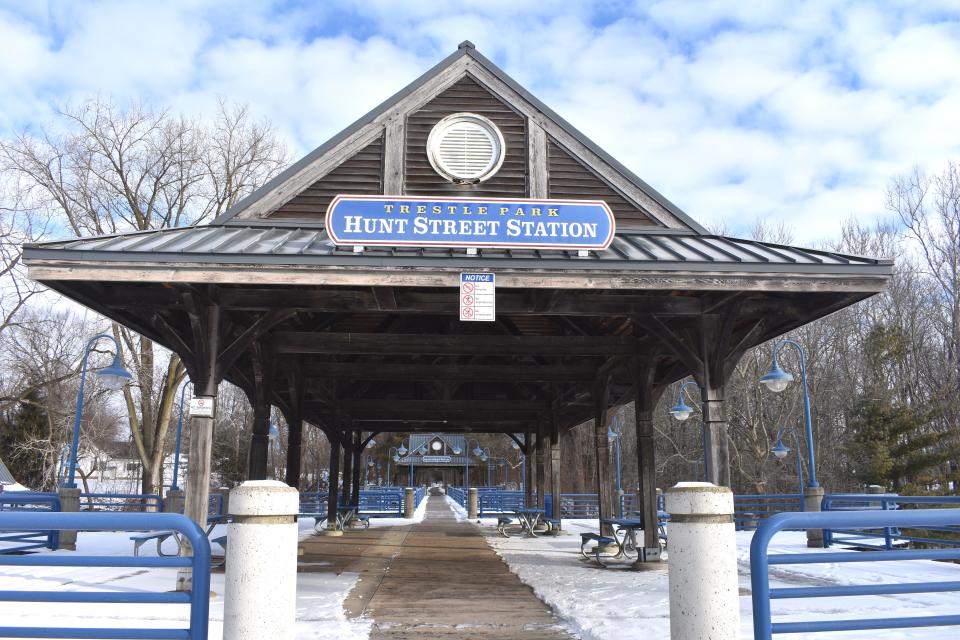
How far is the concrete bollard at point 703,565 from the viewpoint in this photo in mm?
4238

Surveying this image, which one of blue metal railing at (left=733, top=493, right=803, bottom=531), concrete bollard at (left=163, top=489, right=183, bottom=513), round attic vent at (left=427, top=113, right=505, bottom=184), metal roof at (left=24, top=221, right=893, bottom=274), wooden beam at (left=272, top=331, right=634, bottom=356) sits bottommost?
blue metal railing at (left=733, top=493, right=803, bottom=531)

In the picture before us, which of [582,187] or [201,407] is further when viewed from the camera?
[582,187]

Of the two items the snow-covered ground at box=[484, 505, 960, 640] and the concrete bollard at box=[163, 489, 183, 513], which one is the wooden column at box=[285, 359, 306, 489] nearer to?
the concrete bollard at box=[163, 489, 183, 513]

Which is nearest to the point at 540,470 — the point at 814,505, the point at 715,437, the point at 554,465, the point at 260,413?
the point at 554,465

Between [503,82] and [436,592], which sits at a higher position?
[503,82]

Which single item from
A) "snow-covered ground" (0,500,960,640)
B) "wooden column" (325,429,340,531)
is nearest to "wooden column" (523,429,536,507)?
"wooden column" (325,429,340,531)

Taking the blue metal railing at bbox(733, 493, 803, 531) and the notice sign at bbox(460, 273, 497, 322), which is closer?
the notice sign at bbox(460, 273, 497, 322)

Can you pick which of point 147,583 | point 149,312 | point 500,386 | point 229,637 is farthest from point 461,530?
point 229,637

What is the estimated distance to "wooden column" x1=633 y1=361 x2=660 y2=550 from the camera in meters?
12.0

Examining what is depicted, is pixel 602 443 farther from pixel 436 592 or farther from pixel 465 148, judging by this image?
pixel 465 148

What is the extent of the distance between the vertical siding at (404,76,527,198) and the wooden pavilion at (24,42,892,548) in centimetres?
→ 2

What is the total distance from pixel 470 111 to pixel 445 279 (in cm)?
411

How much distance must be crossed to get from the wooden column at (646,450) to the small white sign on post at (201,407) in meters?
6.88

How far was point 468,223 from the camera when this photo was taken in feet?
27.8
